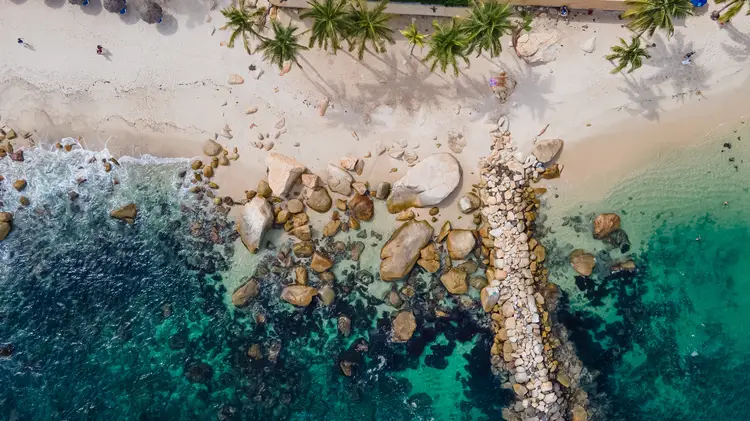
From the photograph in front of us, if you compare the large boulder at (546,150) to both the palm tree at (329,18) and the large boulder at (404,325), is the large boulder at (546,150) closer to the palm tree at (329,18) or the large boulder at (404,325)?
the large boulder at (404,325)

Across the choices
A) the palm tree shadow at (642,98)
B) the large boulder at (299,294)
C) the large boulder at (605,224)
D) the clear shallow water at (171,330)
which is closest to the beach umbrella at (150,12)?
the clear shallow water at (171,330)

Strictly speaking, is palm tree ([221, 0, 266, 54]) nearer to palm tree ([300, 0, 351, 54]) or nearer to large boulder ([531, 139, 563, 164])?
palm tree ([300, 0, 351, 54])

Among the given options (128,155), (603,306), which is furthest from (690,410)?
(128,155)

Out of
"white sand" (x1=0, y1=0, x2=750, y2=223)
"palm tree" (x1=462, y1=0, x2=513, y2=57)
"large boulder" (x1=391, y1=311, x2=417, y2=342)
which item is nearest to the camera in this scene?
"palm tree" (x1=462, y1=0, x2=513, y2=57)

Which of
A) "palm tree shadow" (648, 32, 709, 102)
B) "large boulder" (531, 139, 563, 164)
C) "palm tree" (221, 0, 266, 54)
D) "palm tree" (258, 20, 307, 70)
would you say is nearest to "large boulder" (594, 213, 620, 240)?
"large boulder" (531, 139, 563, 164)

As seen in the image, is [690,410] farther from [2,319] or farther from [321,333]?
[2,319]
